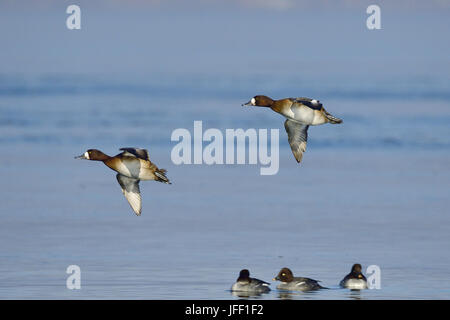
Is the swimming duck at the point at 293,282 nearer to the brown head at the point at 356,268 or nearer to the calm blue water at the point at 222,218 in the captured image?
the calm blue water at the point at 222,218

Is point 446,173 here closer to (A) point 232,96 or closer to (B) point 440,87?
(A) point 232,96

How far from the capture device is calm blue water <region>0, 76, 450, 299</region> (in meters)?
15.3

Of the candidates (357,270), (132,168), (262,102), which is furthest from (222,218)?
(132,168)

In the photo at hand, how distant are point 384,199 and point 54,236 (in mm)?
5886

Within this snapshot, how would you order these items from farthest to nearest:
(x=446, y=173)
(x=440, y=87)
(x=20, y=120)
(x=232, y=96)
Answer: (x=440, y=87), (x=232, y=96), (x=20, y=120), (x=446, y=173)

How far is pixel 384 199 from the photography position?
2094cm

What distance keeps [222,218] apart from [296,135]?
4394mm

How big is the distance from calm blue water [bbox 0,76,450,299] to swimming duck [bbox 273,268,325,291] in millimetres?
140

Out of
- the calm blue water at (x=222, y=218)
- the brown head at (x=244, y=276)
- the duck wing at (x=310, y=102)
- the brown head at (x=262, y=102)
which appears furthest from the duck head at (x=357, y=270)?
the brown head at (x=262, y=102)

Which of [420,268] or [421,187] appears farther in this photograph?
[421,187]

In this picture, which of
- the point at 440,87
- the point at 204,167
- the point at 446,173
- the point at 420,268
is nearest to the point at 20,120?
the point at 204,167

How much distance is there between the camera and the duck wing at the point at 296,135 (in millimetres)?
15094

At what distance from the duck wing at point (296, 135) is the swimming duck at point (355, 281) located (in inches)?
58.3
